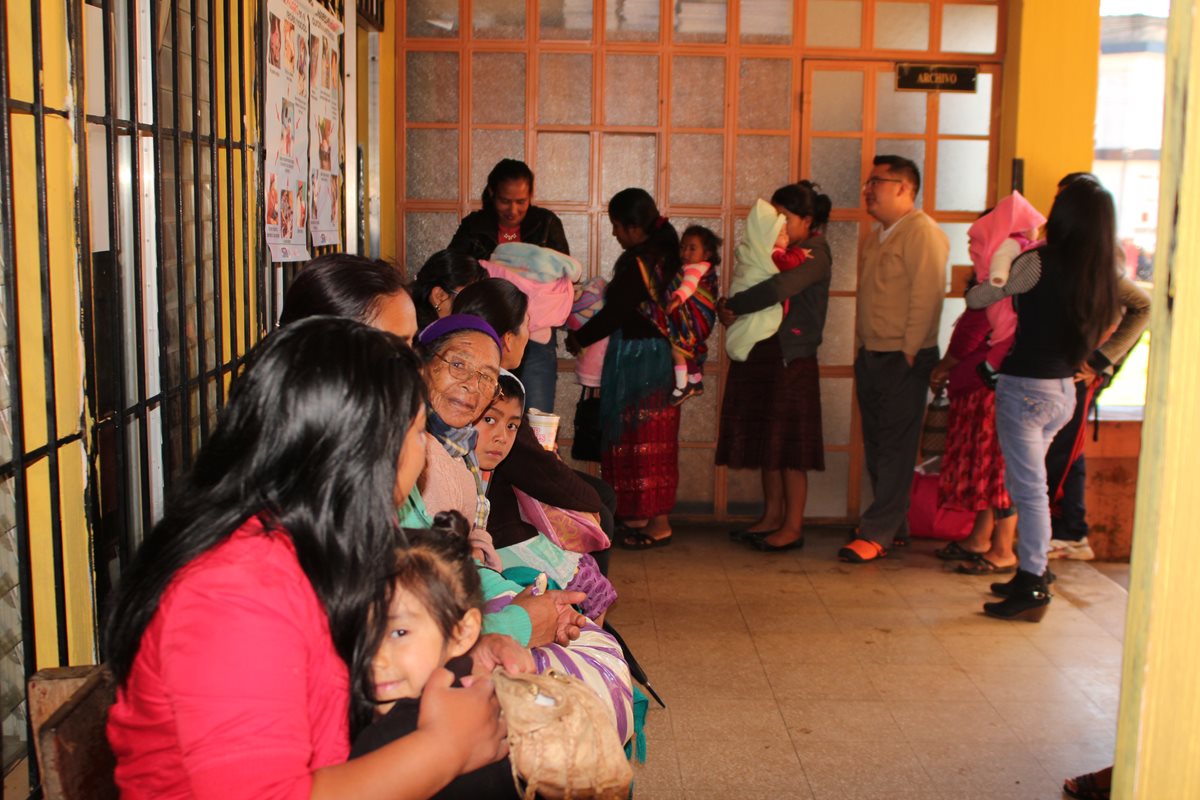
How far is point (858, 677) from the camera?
363 centimetres

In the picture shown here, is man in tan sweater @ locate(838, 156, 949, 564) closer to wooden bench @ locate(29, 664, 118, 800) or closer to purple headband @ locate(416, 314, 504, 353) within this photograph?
purple headband @ locate(416, 314, 504, 353)

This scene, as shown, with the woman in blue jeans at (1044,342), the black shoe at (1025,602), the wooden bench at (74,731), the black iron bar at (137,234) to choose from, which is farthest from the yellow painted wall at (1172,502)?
the black shoe at (1025,602)

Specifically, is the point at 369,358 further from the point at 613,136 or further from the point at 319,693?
the point at 613,136

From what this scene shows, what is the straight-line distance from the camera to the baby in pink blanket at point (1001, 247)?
4.27 m

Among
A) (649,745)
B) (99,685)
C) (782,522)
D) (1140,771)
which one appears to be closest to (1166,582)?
(1140,771)

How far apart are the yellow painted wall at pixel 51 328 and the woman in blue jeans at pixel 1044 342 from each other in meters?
3.28

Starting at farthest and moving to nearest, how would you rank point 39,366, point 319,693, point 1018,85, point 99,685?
1. point 1018,85
2. point 39,366
3. point 99,685
4. point 319,693

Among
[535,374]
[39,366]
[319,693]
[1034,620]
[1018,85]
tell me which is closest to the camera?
[319,693]

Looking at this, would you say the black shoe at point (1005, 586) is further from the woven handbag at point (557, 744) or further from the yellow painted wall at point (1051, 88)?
the woven handbag at point (557, 744)

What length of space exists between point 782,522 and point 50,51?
13.2 feet

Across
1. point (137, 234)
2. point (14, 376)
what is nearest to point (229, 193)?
point (137, 234)

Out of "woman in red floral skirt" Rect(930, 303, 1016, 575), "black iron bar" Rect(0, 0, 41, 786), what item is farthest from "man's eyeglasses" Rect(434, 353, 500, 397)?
"woman in red floral skirt" Rect(930, 303, 1016, 575)

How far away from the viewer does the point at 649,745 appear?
3111 mm

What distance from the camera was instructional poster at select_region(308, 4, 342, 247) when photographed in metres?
3.27
